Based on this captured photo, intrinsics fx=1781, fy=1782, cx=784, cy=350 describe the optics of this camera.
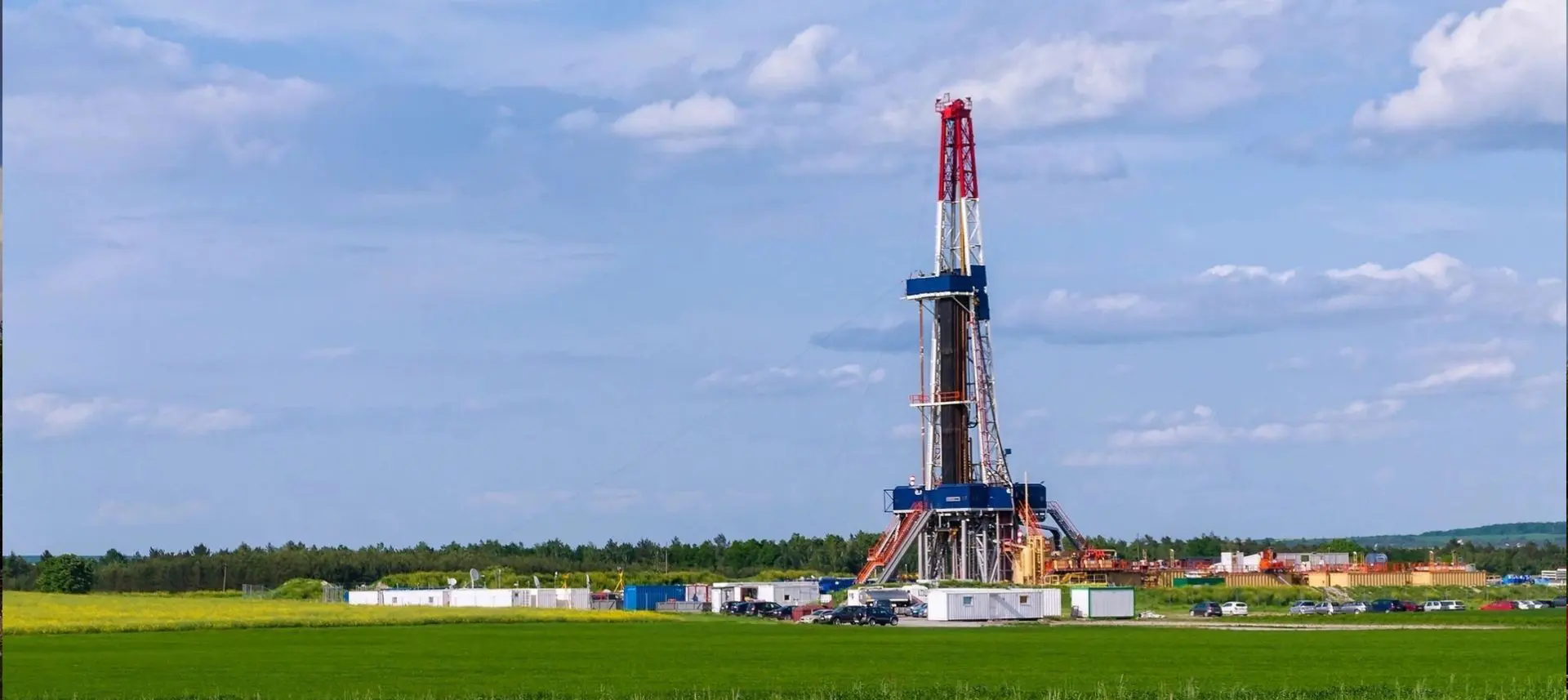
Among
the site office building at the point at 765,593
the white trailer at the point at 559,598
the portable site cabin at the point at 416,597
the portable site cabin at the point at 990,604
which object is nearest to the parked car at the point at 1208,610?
the portable site cabin at the point at 990,604

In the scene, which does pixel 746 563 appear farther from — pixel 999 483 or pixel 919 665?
pixel 919 665

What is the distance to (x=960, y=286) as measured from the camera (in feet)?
436

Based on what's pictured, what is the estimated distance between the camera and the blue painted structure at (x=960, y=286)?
132875 millimetres

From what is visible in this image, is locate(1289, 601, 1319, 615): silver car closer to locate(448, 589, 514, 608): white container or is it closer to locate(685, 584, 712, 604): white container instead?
locate(685, 584, 712, 604): white container

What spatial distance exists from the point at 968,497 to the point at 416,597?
139ft

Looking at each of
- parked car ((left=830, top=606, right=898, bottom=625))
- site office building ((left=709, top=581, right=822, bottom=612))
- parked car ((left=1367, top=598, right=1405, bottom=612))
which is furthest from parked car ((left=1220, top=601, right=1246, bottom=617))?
site office building ((left=709, top=581, right=822, bottom=612))

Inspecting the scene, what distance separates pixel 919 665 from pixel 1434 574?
346ft

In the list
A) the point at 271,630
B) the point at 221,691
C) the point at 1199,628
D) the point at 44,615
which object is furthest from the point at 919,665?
the point at 44,615

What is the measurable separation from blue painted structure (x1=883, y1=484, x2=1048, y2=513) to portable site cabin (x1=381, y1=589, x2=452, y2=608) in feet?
112

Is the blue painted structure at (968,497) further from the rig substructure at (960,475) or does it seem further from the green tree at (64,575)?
the green tree at (64,575)

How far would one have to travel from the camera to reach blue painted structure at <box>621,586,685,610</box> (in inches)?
5162

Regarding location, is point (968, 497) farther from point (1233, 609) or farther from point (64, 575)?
point (64, 575)

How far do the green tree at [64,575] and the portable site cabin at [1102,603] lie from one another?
91.2m

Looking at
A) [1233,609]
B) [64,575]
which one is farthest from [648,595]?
[64,575]
